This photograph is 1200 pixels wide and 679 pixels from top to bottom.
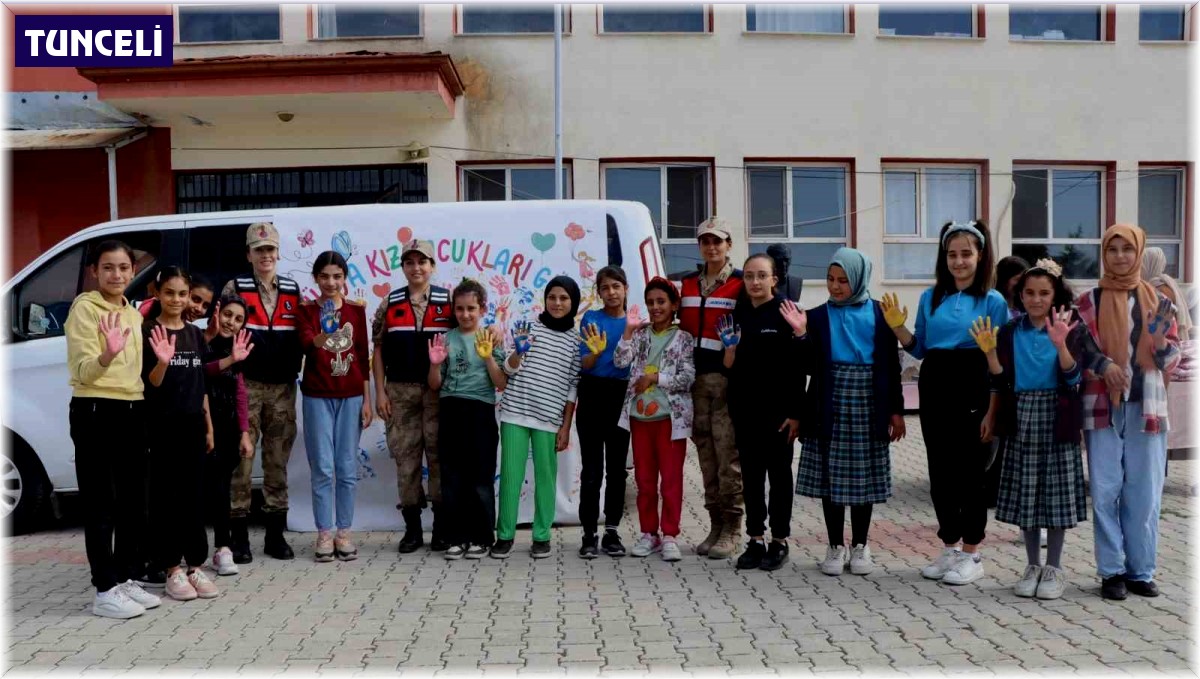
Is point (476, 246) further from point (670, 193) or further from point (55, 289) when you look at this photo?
point (670, 193)

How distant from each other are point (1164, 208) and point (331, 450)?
42.7ft

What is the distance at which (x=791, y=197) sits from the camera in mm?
13898

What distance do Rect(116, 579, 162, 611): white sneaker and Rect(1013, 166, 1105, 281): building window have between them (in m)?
12.4

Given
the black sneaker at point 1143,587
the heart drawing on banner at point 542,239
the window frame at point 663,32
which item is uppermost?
the window frame at point 663,32

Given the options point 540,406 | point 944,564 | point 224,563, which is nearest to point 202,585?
point 224,563

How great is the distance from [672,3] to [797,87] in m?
1.96

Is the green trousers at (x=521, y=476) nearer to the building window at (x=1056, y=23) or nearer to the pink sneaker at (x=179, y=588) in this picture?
the pink sneaker at (x=179, y=588)

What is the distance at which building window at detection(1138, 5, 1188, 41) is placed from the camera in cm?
1439

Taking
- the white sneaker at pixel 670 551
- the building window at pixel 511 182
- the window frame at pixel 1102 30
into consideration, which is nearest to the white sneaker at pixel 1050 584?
the white sneaker at pixel 670 551

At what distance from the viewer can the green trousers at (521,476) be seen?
612 centimetres

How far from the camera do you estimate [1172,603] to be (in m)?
4.92

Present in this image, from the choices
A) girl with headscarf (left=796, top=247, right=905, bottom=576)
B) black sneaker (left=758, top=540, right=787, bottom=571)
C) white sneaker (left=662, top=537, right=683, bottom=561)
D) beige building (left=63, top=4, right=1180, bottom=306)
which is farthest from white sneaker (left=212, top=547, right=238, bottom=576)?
beige building (left=63, top=4, right=1180, bottom=306)

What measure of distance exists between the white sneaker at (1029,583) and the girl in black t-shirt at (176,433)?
158 inches

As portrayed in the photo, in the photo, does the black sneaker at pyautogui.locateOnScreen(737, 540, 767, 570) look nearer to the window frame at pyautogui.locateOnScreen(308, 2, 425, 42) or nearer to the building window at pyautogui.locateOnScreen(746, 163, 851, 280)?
the building window at pyautogui.locateOnScreen(746, 163, 851, 280)
